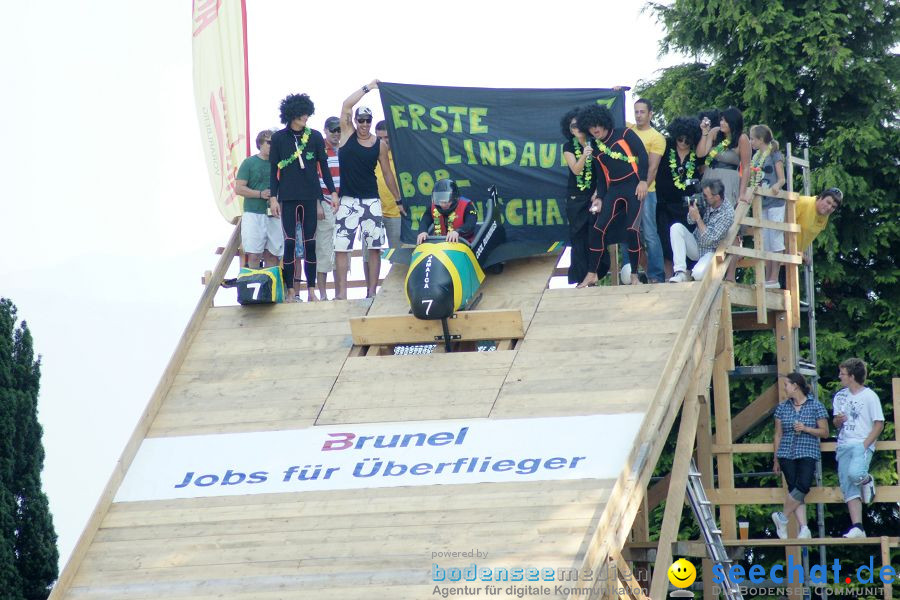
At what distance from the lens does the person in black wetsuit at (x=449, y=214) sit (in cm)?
1349

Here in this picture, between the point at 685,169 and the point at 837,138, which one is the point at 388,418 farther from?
the point at 837,138

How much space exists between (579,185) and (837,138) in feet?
22.8

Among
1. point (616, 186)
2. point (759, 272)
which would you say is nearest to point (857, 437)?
point (759, 272)

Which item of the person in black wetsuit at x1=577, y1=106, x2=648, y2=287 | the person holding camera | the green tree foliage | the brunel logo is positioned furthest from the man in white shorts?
the green tree foliage

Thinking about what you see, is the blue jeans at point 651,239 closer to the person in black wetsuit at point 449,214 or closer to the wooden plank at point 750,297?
the wooden plank at point 750,297

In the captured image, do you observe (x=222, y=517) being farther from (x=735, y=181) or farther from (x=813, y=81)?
(x=813, y=81)

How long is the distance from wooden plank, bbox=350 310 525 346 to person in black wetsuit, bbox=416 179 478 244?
755mm

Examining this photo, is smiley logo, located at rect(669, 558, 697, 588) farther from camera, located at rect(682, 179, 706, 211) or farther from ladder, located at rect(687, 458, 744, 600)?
camera, located at rect(682, 179, 706, 211)

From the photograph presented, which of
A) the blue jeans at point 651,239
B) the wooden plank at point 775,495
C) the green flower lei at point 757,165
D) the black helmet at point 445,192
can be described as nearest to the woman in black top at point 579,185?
the blue jeans at point 651,239

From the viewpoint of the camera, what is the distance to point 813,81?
65.3 ft

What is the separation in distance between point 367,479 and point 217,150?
20.3 feet

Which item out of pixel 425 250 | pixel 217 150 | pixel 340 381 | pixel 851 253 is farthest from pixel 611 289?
pixel 851 253

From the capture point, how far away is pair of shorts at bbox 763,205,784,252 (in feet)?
47.0

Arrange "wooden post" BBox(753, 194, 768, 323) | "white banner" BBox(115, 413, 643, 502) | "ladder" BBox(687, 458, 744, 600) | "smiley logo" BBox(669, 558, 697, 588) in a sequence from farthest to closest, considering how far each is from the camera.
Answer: "wooden post" BBox(753, 194, 768, 323), "smiley logo" BBox(669, 558, 697, 588), "ladder" BBox(687, 458, 744, 600), "white banner" BBox(115, 413, 643, 502)
